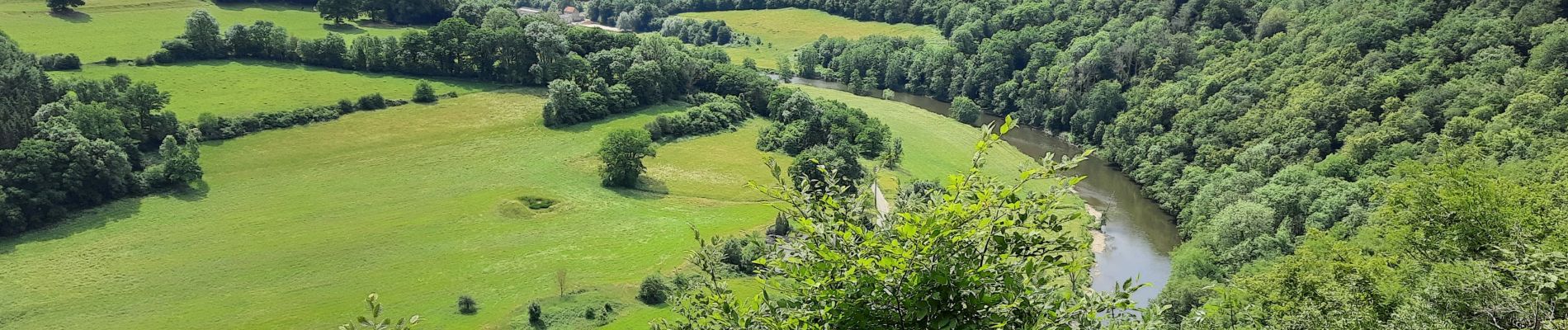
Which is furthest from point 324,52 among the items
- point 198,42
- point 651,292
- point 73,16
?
point 651,292

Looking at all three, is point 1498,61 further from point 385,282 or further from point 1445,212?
point 385,282

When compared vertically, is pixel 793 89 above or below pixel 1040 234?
below

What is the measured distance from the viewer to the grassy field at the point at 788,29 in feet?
470

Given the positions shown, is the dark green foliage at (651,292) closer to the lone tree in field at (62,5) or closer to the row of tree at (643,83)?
the row of tree at (643,83)

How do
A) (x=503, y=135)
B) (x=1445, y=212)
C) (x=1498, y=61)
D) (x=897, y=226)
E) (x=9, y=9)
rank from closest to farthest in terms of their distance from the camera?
1. (x=897, y=226)
2. (x=1445, y=212)
3. (x=1498, y=61)
4. (x=503, y=135)
5. (x=9, y=9)

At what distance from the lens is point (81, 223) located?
2232 inches

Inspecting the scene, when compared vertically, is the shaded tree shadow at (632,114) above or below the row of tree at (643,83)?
below

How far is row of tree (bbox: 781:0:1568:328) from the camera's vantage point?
29.4m

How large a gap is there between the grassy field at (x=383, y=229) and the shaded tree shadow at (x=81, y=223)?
0.54 ft

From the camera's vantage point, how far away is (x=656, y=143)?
8338 centimetres

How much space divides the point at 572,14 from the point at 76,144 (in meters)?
127

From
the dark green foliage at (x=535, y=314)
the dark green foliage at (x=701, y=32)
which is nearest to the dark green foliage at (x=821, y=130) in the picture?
the dark green foliage at (x=535, y=314)

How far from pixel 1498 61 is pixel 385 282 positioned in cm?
7605

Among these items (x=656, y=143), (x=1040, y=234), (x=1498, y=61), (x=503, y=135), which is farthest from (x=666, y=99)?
(x=1040, y=234)
